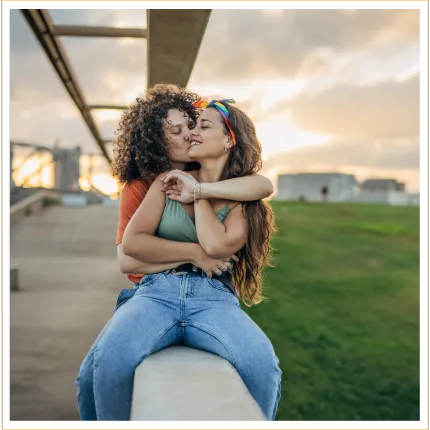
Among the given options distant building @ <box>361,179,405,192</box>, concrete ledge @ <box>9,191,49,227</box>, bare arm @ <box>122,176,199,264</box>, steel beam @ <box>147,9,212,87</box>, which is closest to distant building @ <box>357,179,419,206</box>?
distant building @ <box>361,179,405,192</box>

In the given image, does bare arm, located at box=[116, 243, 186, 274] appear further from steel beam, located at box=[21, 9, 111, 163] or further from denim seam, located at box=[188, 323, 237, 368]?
steel beam, located at box=[21, 9, 111, 163]

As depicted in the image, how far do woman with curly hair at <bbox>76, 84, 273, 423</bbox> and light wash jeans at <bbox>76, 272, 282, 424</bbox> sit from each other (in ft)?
0.12

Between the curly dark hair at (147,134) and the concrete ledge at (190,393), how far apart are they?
1.84ft

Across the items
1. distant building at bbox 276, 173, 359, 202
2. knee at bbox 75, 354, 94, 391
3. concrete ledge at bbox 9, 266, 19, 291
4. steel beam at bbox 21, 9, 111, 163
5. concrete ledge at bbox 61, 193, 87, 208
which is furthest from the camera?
distant building at bbox 276, 173, 359, 202

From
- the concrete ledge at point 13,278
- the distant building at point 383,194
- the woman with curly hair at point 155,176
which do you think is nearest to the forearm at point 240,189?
the woman with curly hair at point 155,176

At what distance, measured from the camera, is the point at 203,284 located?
1932 mm

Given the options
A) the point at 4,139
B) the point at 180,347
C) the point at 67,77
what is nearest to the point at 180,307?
the point at 180,347

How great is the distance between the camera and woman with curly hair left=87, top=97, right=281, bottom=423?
6.02ft

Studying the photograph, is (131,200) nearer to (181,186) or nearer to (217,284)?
(181,186)

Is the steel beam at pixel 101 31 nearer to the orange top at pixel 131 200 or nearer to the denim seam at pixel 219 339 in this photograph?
the orange top at pixel 131 200

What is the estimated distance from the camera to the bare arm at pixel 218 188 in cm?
194

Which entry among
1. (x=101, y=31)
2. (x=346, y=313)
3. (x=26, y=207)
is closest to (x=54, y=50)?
(x=101, y=31)

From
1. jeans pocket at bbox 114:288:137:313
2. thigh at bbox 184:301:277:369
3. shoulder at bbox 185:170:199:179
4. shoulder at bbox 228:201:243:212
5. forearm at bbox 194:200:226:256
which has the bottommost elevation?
thigh at bbox 184:301:277:369

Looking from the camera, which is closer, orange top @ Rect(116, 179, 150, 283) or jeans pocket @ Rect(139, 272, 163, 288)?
jeans pocket @ Rect(139, 272, 163, 288)
